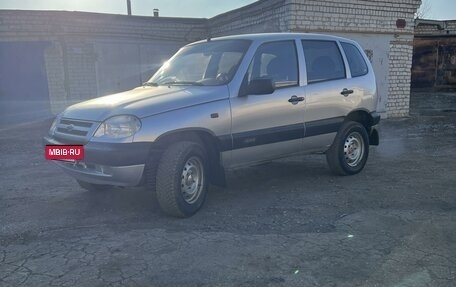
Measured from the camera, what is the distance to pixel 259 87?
4383 millimetres

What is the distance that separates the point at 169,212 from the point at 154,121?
97 cm

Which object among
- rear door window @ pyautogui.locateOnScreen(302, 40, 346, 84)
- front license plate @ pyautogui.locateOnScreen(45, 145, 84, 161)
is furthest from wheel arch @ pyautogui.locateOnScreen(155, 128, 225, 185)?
rear door window @ pyautogui.locateOnScreen(302, 40, 346, 84)

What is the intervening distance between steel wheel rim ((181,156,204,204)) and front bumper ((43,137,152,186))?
488 millimetres

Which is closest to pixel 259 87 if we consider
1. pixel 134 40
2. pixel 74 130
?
pixel 74 130

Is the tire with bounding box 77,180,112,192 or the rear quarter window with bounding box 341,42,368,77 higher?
the rear quarter window with bounding box 341,42,368,77

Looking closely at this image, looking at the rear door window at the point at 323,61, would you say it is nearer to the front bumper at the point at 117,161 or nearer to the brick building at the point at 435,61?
the front bumper at the point at 117,161

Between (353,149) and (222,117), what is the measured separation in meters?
2.57

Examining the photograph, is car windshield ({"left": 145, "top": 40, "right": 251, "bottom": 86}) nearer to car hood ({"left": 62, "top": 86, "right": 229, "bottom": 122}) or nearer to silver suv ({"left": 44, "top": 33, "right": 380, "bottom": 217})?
silver suv ({"left": 44, "top": 33, "right": 380, "bottom": 217})

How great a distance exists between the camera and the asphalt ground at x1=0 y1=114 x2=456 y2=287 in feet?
10.0

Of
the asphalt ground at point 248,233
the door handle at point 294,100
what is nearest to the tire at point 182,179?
the asphalt ground at point 248,233

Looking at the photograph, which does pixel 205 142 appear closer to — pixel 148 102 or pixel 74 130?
pixel 148 102

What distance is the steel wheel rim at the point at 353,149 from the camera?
5809mm

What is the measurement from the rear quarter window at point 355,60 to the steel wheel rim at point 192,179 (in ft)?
9.28

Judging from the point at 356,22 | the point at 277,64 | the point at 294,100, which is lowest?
the point at 294,100
